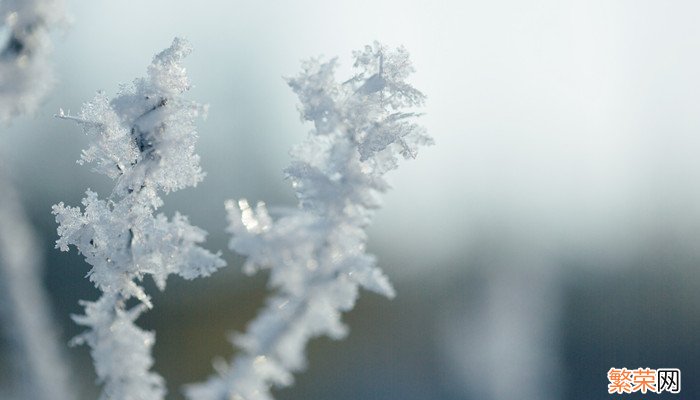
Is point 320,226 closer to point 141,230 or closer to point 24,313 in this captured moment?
point 24,313

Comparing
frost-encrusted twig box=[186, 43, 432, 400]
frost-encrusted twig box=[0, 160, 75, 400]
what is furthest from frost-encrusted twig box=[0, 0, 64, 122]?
frost-encrusted twig box=[186, 43, 432, 400]

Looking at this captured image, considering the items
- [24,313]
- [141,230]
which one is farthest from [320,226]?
[141,230]

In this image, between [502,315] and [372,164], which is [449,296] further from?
[372,164]

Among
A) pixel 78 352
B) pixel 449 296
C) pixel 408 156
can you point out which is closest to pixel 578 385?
pixel 449 296

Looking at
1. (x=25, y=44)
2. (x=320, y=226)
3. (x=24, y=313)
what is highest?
(x=25, y=44)

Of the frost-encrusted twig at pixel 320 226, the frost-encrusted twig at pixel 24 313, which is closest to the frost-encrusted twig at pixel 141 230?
the frost-encrusted twig at pixel 320 226

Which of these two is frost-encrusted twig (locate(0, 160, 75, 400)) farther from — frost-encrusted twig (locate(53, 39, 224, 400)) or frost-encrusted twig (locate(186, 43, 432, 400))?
frost-encrusted twig (locate(53, 39, 224, 400))
